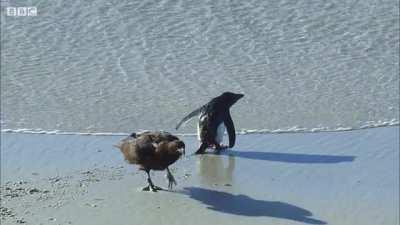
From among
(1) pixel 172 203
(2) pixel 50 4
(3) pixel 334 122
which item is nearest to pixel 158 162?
(1) pixel 172 203

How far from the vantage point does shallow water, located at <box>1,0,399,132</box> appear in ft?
23.7

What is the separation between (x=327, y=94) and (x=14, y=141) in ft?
9.47

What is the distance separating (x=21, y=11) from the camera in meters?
10.2

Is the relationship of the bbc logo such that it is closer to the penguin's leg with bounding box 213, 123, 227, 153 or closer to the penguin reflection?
the penguin's leg with bounding box 213, 123, 227, 153

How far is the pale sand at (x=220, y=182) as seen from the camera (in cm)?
499

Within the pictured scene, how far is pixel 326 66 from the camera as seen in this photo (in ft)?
27.5

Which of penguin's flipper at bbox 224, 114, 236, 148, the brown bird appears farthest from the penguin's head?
the brown bird

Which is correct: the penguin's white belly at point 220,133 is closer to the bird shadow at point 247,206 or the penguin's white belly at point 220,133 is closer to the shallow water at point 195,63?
the shallow water at point 195,63

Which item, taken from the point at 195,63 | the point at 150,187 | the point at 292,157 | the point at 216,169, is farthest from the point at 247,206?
the point at 195,63

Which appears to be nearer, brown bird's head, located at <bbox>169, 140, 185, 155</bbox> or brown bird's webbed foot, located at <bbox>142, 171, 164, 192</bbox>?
brown bird's head, located at <bbox>169, 140, 185, 155</bbox>

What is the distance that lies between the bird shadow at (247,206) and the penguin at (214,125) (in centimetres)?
82

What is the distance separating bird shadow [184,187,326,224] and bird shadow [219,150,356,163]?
78 cm

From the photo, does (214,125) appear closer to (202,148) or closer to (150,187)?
(202,148)

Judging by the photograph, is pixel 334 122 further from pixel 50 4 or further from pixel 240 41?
pixel 50 4
